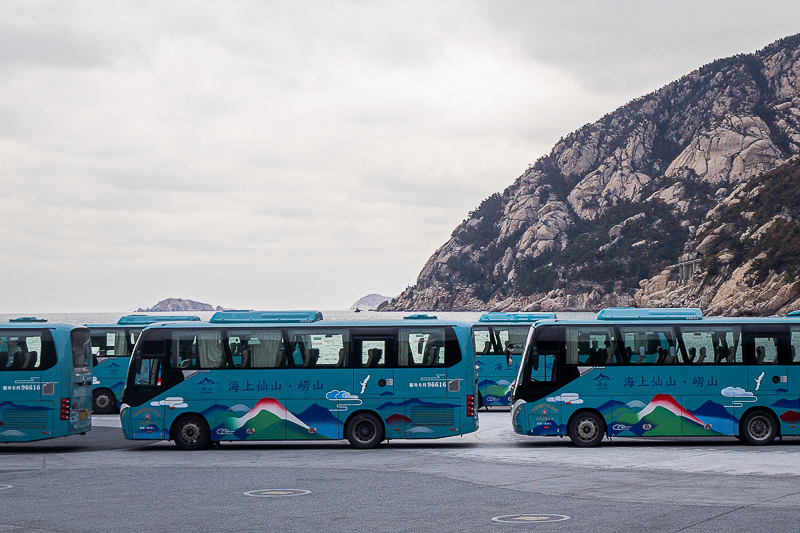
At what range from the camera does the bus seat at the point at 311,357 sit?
22467 millimetres

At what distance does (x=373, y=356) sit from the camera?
22547 mm

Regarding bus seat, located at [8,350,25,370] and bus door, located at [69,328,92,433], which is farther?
bus door, located at [69,328,92,433]

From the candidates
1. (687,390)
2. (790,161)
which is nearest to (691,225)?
(790,161)

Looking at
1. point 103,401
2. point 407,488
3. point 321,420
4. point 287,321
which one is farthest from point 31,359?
point 407,488

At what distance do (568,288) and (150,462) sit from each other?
165 metres

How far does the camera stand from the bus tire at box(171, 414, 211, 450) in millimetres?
22391

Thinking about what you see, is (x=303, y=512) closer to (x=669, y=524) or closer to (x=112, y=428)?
(x=669, y=524)

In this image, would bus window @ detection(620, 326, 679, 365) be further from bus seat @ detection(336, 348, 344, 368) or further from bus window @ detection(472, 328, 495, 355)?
bus window @ detection(472, 328, 495, 355)

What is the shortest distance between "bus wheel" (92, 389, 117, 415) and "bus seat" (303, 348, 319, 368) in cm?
1477

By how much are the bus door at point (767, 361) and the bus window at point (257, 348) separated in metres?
12.0

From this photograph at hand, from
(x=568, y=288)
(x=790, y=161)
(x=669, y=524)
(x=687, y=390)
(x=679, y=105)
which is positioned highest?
(x=679, y=105)

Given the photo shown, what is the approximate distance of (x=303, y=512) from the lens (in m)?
12.2

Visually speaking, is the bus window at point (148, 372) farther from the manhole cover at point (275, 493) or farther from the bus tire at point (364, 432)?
the manhole cover at point (275, 493)

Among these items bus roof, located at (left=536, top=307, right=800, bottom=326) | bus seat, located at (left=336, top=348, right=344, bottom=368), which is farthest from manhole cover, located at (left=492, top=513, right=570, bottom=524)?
bus roof, located at (left=536, top=307, right=800, bottom=326)
